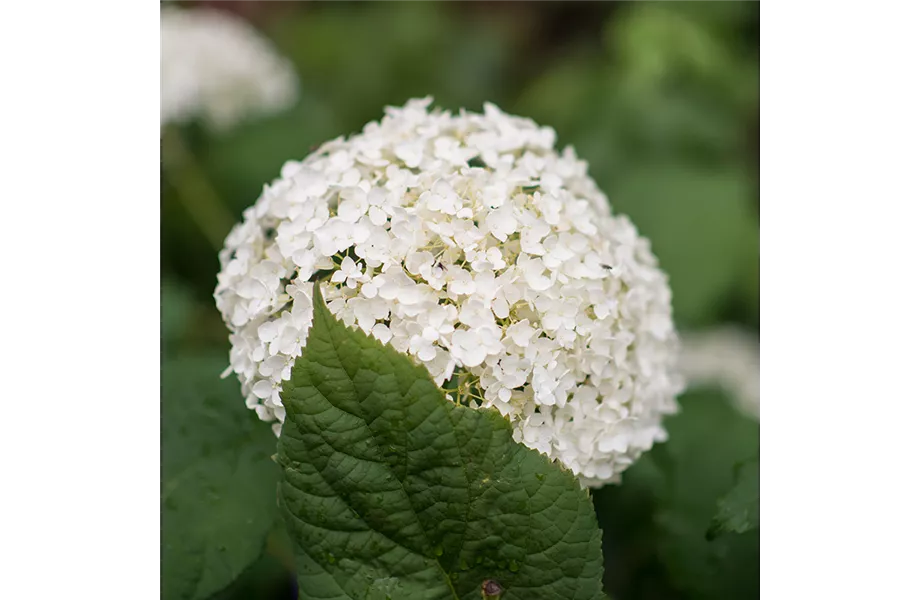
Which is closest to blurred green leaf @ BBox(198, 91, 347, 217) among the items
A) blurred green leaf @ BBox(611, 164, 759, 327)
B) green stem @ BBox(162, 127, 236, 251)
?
green stem @ BBox(162, 127, 236, 251)

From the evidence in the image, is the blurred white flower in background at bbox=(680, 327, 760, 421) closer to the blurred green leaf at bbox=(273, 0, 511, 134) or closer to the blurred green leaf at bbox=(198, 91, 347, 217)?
the blurred green leaf at bbox=(198, 91, 347, 217)

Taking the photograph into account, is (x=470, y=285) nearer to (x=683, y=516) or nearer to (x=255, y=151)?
(x=683, y=516)

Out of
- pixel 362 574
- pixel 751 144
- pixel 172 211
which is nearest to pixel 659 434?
pixel 362 574

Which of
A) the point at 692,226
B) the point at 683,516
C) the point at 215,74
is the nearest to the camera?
the point at 683,516

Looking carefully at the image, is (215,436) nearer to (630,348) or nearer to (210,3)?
(630,348)

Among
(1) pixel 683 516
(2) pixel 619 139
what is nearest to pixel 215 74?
(2) pixel 619 139

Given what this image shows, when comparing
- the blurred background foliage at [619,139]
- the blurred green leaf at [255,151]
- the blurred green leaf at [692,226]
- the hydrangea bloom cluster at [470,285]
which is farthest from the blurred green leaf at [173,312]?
the blurred green leaf at [692,226]
